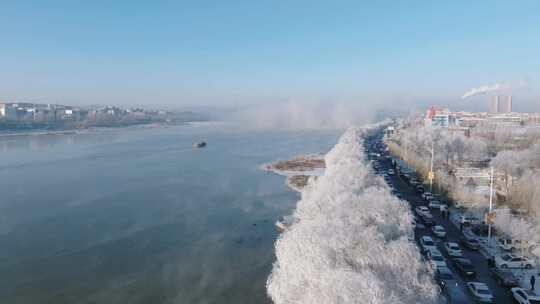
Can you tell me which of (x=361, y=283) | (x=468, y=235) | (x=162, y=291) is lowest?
(x=162, y=291)

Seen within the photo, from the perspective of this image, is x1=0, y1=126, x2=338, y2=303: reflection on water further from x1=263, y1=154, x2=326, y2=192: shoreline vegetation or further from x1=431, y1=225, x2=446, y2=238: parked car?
x1=431, y1=225, x2=446, y2=238: parked car

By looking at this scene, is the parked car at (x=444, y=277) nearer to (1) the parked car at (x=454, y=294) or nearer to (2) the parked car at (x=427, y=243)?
(1) the parked car at (x=454, y=294)

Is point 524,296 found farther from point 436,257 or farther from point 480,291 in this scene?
point 436,257

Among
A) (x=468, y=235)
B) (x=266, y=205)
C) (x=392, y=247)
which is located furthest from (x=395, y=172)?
(x=392, y=247)

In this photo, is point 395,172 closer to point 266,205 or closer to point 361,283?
point 266,205

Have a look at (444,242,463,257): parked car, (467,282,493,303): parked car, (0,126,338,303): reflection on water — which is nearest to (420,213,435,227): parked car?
(444,242,463,257): parked car

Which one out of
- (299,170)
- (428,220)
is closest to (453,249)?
(428,220)
